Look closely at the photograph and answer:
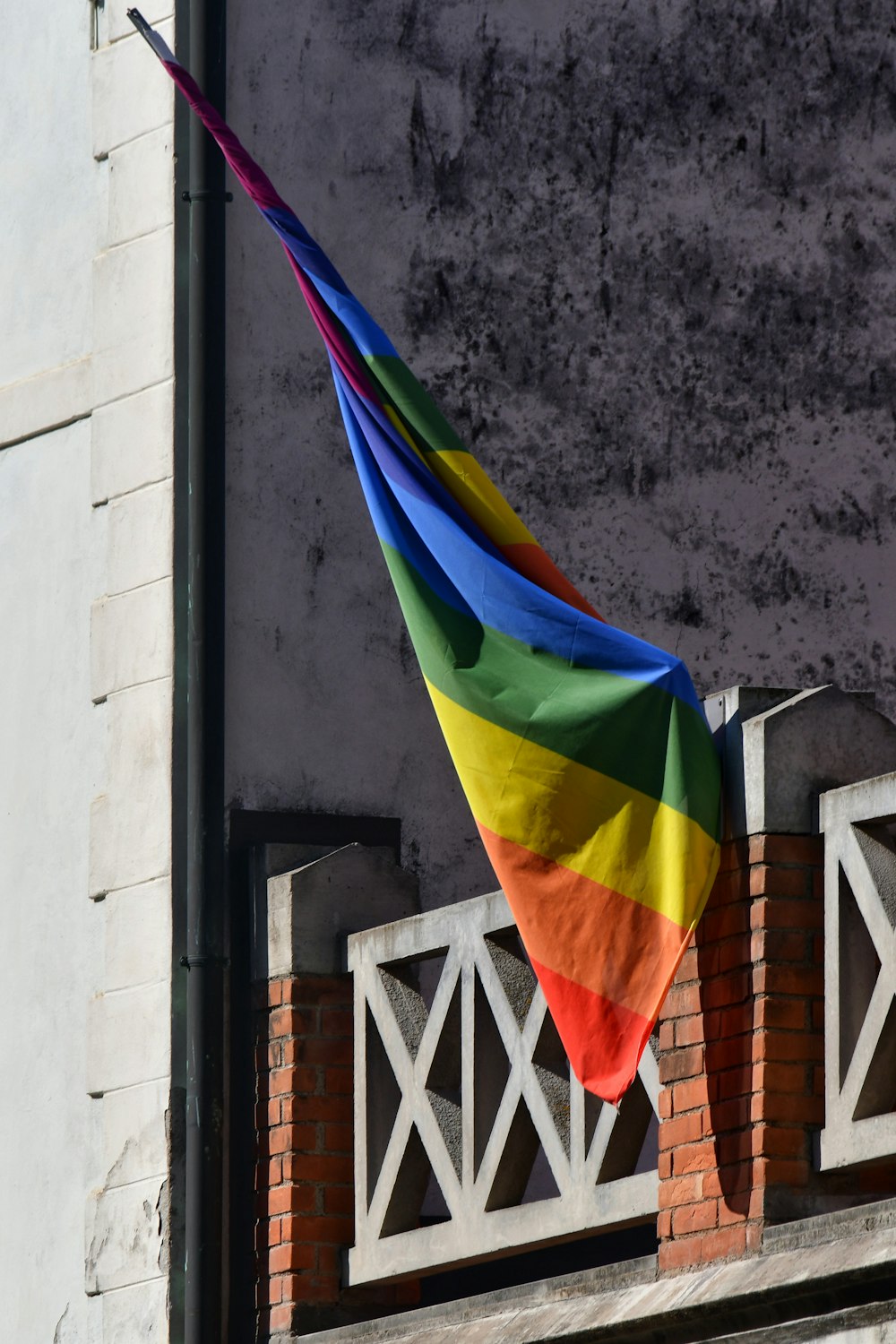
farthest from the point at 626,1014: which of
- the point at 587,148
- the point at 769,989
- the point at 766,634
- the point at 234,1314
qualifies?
the point at 587,148

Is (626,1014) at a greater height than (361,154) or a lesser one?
lesser

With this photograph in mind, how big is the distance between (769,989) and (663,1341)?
859 millimetres

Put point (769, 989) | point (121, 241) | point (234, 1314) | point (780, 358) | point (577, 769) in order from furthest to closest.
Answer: point (780, 358) → point (121, 241) → point (234, 1314) → point (577, 769) → point (769, 989)

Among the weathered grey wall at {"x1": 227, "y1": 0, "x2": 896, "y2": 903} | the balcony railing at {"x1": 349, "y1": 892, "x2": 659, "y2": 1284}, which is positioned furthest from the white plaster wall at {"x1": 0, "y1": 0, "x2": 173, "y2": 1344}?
the balcony railing at {"x1": 349, "y1": 892, "x2": 659, "y2": 1284}

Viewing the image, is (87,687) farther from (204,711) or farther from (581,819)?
(581,819)

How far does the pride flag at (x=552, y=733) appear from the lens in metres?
7.38

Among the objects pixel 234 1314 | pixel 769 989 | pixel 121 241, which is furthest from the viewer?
pixel 121 241

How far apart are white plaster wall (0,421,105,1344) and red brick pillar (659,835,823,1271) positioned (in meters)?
2.97

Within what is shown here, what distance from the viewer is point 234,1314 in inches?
367

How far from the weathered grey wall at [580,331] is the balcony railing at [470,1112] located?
1.10m

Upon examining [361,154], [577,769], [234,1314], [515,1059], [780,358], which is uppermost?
[361,154]

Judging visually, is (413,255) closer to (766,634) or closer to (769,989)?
(766,634)

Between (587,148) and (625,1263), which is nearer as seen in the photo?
(625,1263)

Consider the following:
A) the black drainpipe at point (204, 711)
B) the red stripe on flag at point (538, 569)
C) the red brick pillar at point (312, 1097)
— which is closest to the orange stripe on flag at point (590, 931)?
the red stripe on flag at point (538, 569)
